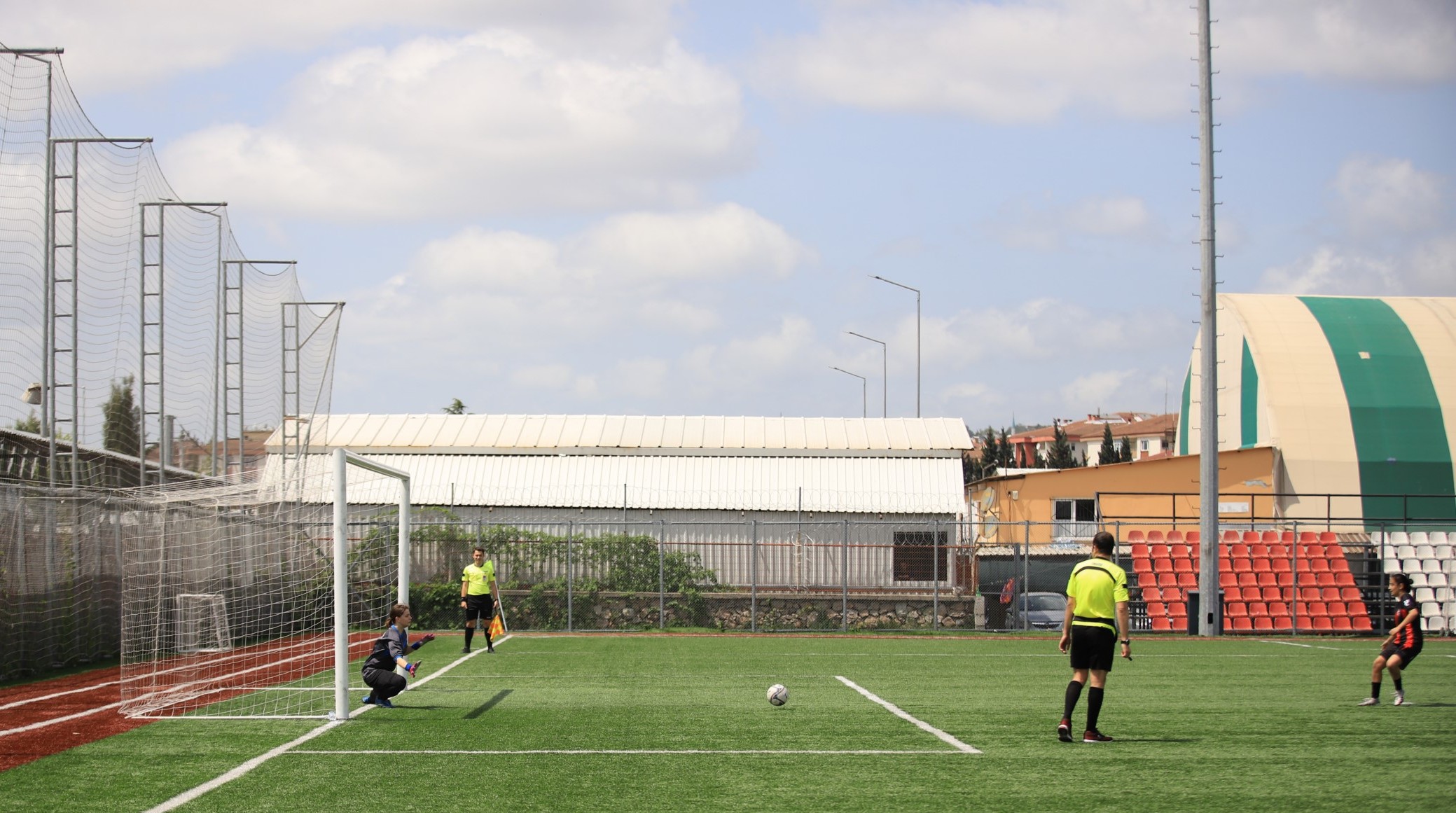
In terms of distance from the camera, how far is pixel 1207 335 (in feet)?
90.1

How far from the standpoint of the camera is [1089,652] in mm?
11727

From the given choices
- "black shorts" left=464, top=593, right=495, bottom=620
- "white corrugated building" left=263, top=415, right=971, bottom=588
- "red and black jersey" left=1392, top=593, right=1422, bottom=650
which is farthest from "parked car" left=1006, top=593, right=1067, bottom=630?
"red and black jersey" left=1392, top=593, right=1422, bottom=650

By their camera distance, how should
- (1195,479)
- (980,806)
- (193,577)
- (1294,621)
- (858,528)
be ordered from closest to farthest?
(980,806), (193,577), (1294,621), (858,528), (1195,479)

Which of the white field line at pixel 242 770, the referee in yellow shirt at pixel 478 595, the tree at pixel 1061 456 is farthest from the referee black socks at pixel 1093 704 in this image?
the tree at pixel 1061 456

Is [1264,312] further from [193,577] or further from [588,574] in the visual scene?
[193,577]

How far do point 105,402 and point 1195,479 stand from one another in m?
35.9

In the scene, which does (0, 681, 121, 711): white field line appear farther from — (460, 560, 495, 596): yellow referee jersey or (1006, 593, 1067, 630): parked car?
(1006, 593, 1067, 630): parked car

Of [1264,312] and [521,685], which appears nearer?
[521,685]

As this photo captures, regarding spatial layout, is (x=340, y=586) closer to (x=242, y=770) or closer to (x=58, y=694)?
(x=242, y=770)

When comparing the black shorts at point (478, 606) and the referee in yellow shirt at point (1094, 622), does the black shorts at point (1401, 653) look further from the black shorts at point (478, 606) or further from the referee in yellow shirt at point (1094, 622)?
the black shorts at point (478, 606)

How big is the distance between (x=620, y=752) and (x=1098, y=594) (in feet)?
14.7

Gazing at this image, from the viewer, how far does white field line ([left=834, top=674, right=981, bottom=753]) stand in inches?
468

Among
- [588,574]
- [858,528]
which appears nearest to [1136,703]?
[588,574]

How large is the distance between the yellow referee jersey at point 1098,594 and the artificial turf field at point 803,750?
1144 millimetres
